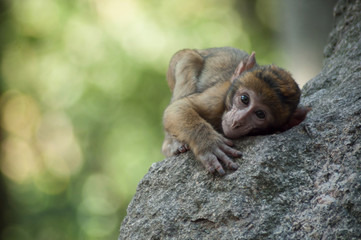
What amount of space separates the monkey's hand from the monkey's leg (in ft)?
5.89

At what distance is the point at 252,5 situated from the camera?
14.7 metres

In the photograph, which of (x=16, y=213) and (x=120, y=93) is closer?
(x=16, y=213)

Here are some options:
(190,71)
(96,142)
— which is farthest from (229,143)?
(96,142)

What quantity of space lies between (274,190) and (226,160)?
0.55 meters

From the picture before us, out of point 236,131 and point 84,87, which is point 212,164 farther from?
point 84,87

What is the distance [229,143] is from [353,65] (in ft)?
5.55

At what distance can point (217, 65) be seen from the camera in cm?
623

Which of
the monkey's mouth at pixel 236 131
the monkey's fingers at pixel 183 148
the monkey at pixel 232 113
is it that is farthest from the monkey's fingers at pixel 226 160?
the monkey's fingers at pixel 183 148

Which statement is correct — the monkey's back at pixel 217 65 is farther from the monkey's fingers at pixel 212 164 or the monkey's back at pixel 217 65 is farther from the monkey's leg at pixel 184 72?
the monkey's fingers at pixel 212 164

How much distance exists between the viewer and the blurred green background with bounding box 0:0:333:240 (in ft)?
46.5

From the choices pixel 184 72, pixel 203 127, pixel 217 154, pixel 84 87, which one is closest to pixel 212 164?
pixel 217 154

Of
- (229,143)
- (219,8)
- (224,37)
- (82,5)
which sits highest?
(82,5)

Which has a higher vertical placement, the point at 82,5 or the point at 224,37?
the point at 82,5

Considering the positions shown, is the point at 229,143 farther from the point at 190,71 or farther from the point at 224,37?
the point at 224,37
